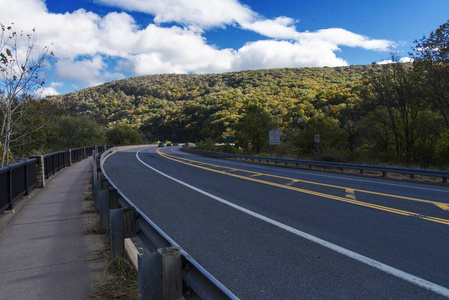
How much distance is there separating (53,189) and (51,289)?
857 cm

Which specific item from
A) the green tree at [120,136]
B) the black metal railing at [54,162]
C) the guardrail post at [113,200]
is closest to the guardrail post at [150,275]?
the guardrail post at [113,200]

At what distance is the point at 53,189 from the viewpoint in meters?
11.0

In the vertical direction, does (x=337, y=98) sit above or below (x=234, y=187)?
above

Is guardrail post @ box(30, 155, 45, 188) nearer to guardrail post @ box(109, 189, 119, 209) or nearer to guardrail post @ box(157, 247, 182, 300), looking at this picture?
guardrail post @ box(109, 189, 119, 209)

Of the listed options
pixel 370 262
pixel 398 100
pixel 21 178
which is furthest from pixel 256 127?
pixel 370 262

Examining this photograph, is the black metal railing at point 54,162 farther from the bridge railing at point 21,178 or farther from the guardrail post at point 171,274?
the guardrail post at point 171,274

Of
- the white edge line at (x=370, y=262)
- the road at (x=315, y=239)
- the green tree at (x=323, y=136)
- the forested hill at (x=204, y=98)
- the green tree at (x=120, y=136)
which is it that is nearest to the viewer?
the white edge line at (x=370, y=262)

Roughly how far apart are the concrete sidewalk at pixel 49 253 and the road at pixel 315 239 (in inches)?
59.5

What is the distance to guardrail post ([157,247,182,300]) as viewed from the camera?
7.75 feet

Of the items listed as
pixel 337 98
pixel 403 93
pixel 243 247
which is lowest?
pixel 243 247

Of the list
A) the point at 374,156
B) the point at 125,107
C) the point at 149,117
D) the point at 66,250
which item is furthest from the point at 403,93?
the point at 125,107

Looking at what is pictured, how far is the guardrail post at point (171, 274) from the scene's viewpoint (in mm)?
2361

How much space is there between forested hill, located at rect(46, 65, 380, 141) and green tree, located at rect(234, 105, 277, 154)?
16.2m

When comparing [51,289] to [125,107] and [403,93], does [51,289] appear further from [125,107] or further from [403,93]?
[125,107]
